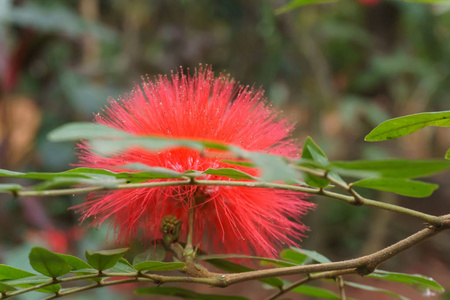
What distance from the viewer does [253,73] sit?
8.25ft

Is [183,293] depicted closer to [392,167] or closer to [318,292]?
[318,292]

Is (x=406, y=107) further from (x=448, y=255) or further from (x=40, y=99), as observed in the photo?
(x=40, y=99)

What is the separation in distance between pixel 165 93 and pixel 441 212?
3240 millimetres

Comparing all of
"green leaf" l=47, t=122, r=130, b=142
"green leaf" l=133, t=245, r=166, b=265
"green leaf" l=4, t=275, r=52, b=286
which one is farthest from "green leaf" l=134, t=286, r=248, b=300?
"green leaf" l=47, t=122, r=130, b=142

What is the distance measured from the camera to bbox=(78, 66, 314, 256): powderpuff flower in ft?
2.21

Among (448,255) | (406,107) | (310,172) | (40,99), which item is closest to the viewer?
(310,172)

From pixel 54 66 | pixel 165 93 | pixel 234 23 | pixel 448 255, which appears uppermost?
pixel 234 23

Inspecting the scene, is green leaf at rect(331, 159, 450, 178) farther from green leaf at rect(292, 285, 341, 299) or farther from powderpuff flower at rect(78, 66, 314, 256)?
green leaf at rect(292, 285, 341, 299)

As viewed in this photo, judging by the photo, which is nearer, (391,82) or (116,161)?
(116,161)

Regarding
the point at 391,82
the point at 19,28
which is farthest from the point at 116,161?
the point at 391,82

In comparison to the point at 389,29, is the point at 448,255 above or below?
below

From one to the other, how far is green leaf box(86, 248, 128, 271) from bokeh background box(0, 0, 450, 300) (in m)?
1.02

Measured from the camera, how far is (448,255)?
3.45 meters

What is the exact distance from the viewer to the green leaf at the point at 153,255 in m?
0.66
